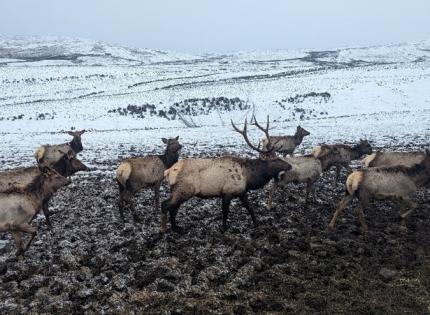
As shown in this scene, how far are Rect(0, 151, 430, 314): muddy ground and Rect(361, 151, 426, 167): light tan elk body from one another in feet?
4.15

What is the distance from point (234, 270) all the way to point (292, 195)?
201 inches

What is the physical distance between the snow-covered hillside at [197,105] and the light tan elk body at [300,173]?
881 cm

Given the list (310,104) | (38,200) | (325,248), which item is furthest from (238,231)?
(310,104)

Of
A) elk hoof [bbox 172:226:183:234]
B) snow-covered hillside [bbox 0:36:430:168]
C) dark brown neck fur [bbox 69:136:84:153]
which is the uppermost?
dark brown neck fur [bbox 69:136:84:153]

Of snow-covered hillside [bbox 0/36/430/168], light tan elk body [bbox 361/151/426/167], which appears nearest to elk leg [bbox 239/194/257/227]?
light tan elk body [bbox 361/151/426/167]

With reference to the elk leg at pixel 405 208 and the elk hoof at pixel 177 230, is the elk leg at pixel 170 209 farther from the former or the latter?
the elk leg at pixel 405 208

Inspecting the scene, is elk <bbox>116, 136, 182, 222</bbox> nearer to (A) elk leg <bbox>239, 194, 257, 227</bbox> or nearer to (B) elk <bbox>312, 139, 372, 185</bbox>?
(A) elk leg <bbox>239, 194, 257, 227</bbox>

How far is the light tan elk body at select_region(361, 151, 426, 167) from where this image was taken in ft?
37.9

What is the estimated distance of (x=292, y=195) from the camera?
12.2m

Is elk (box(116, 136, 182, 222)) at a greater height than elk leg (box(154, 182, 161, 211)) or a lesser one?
greater

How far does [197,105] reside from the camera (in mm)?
38250

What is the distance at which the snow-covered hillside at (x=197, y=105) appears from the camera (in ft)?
82.3

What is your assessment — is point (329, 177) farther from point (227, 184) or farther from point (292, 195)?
point (227, 184)

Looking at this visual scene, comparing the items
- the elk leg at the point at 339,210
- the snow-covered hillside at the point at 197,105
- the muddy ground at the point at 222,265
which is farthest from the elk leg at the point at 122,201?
the snow-covered hillside at the point at 197,105
